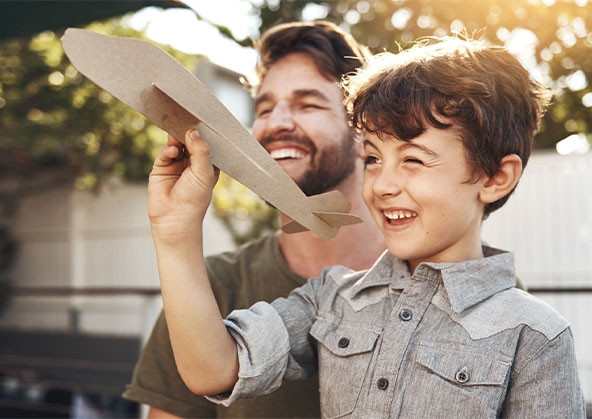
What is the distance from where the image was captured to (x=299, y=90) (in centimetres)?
188

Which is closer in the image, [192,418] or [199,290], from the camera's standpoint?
[199,290]

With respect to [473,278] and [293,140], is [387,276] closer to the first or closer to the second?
[473,278]

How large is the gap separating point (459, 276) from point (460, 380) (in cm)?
19

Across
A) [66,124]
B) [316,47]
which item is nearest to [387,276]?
[316,47]

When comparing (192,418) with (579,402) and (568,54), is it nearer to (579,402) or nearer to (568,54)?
(579,402)

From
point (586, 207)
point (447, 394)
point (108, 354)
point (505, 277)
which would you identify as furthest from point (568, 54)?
point (108, 354)

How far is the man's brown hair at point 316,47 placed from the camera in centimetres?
192

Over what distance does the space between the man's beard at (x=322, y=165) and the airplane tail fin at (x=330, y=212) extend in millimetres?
606

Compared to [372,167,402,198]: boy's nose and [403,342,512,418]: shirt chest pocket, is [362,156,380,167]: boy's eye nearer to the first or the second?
[372,167,402,198]: boy's nose

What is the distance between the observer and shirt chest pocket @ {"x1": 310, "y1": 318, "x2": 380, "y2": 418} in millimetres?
1149

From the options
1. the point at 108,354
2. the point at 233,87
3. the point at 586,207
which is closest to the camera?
the point at 586,207

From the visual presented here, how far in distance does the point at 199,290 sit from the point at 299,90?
0.98m

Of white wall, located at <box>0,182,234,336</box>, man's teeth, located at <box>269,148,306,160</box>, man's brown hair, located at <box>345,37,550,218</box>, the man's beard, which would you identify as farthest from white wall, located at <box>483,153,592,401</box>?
man's brown hair, located at <box>345,37,550,218</box>

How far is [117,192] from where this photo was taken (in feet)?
37.9
